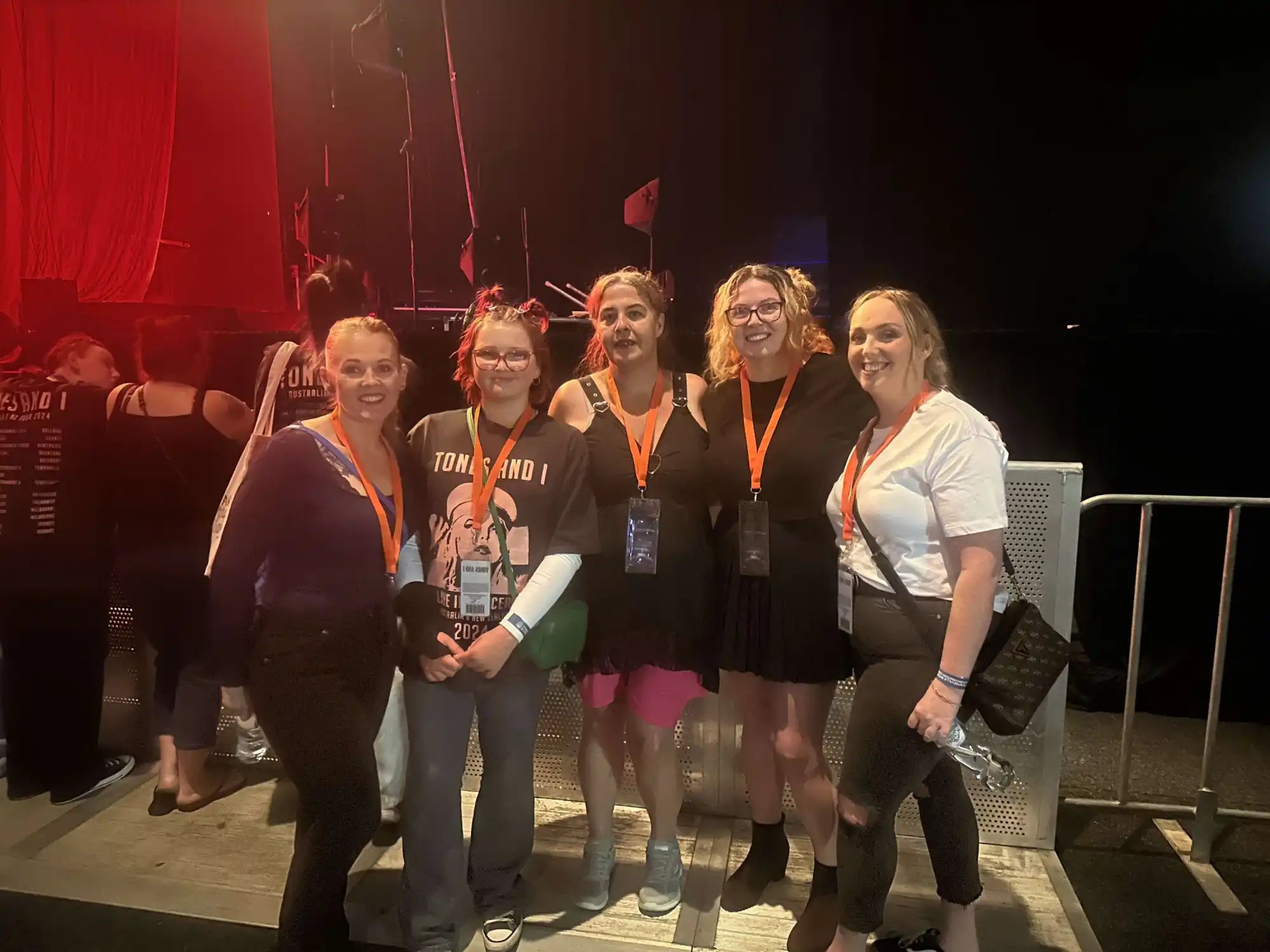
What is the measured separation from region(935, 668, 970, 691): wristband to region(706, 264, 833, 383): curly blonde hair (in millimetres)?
831

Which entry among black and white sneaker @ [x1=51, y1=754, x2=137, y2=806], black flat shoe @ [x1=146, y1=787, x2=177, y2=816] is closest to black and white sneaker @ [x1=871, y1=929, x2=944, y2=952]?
black flat shoe @ [x1=146, y1=787, x2=177, y2=816]

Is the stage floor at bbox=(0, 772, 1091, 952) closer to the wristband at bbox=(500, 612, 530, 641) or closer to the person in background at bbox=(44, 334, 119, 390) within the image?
the wristband at bbox=(500, 612, 530, 641)

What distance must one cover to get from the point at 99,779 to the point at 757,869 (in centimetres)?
252

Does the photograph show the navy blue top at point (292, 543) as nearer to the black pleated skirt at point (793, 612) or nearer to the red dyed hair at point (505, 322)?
the red dyed hair at point (505, 322)

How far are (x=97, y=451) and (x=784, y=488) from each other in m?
2.42

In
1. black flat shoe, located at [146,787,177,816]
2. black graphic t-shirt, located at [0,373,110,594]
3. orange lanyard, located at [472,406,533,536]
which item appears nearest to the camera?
orange lanyard, located at [472,406,533,536]

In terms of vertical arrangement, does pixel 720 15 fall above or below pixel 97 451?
above

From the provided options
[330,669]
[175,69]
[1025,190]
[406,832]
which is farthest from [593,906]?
[175,69]

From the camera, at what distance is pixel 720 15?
2.91m

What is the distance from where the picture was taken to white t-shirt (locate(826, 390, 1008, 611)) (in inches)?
59.8

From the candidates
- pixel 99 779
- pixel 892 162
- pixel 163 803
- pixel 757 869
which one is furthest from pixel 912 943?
pixel 99 779

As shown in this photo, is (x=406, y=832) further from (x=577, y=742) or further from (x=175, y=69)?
(x=175, y=69)

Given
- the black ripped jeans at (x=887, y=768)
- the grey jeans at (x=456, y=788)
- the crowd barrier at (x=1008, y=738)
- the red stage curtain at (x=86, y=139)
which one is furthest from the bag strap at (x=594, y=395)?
the red stage curtain at (x=86, y=139)

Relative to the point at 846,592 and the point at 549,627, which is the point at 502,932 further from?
the point at 846,592
